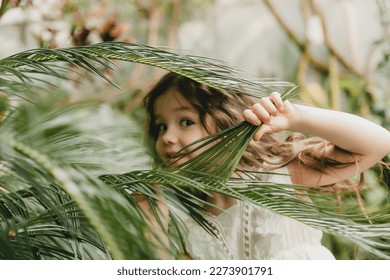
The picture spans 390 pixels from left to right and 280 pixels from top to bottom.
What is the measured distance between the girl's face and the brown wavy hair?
0.05 feet

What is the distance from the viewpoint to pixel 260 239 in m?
1.40

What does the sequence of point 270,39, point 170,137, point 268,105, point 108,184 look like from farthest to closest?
point 270,39 < point 170,137 < point 268,105 < point 108,184

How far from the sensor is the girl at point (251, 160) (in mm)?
1345

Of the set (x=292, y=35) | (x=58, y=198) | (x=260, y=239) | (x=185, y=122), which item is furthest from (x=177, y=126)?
(x=292, y=35)

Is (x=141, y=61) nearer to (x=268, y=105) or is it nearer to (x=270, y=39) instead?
(x=268, y=105)

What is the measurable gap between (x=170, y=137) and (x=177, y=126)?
5cm

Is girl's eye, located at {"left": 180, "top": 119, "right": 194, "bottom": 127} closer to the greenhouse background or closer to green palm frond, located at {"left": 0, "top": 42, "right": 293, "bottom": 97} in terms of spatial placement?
green palm frond, located at {"left": 0, "top": 42, "right": 293, "bottom": 97}

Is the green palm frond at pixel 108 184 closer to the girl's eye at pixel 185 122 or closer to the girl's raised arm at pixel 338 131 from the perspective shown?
the girl's raised arm at pixel 338 131

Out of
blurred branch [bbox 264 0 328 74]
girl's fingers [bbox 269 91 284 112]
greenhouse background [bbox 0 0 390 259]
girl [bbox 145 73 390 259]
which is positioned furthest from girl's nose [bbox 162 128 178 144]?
blurred branch [bbox 264 0 328 74]

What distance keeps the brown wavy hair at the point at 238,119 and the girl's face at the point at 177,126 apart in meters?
0.01

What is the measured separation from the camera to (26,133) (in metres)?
0.86

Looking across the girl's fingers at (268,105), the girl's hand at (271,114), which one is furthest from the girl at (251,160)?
the girl's fingers at (268,105)

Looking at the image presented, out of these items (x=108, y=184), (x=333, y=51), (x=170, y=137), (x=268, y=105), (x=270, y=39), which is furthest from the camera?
(x=270, y=39)
